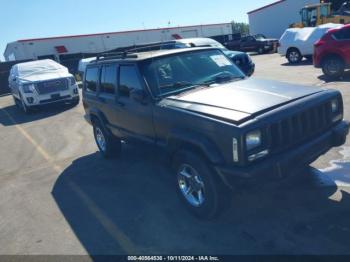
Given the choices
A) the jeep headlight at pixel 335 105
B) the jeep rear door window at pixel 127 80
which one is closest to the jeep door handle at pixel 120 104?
the jeep rear door window at pixel 127 80

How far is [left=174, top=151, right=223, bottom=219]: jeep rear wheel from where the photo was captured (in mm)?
3881

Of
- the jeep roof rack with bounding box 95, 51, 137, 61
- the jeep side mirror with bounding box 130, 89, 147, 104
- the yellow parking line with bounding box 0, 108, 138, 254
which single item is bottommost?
the yellow parking line with bounding box 0, 108, 138, 254

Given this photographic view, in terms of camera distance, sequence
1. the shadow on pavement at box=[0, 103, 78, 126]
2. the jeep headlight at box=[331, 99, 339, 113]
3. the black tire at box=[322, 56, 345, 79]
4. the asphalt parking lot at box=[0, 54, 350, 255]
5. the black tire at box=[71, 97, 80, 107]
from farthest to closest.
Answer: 1. the black tire at box=[71, 97, 80, 107]
2. the shadow on pavement at box=[0, 103, 78, 126]
3. the black tire at box=[322, 56, 345, 79]
4. the jeep headlight at box=[331, 99, 339, 113]
5. the asphalt parking lot at box=[0, 54, 350, 255]

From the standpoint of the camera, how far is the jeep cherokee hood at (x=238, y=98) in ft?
12.4

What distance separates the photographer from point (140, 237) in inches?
162

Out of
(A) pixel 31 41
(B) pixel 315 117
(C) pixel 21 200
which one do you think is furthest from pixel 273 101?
(A) pixel 31 41

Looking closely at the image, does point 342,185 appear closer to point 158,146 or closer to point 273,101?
point 273,101

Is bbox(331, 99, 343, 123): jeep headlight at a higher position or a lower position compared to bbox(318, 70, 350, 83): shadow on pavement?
higher

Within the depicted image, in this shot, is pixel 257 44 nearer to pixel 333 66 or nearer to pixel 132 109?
pixel 333 66

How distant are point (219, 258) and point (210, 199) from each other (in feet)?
2.19

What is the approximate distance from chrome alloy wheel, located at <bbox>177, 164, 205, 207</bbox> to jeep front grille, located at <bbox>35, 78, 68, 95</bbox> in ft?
34.8

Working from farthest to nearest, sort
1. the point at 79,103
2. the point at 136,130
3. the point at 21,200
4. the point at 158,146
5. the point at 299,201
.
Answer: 1. the point at 79,103
2. the point at 21,200
3. the point at 136,130
4. the point at 158,146
5. the point at 299,201

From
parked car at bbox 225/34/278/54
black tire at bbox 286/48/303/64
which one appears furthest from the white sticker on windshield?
parked car at bbox 225/34/278/54

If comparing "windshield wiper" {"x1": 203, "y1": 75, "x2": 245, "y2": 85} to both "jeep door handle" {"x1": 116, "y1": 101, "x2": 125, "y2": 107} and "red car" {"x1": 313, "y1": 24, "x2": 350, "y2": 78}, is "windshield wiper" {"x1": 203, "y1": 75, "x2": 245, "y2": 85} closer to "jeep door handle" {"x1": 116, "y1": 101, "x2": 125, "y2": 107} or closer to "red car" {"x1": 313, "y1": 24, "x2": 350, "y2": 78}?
"jeep door handle" {"x1": 116, "y1": 101, "x2": 125, "y2": 107}
